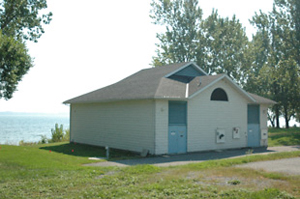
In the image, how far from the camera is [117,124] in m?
20.7

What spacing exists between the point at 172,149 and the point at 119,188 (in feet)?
32.2

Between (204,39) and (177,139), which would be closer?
(177,139)

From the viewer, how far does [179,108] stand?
748 inches

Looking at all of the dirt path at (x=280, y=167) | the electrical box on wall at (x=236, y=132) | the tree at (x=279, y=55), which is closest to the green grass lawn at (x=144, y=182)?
the dirt path at (x=280, y=167)

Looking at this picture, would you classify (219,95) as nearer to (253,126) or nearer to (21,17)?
(253,126)

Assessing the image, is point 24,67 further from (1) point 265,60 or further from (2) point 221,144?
(1) point 265,60

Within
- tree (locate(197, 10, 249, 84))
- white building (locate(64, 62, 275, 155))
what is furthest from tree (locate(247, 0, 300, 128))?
white building (locate(64, 62, 275, 155))

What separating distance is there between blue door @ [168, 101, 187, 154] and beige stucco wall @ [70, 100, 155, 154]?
1.28m

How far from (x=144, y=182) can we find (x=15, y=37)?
16.9 metres

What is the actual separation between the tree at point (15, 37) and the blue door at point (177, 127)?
30.8 ft

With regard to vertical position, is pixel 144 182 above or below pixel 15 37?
below


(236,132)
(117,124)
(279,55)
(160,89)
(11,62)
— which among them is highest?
(279,55)

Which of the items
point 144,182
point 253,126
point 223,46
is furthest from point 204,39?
point 144,182

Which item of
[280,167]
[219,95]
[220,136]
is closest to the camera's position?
[280,167]
